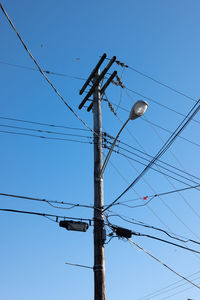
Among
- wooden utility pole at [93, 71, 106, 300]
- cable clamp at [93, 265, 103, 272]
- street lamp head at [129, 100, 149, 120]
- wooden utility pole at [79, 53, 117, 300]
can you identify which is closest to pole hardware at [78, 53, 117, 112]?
wooden utility pole at [79, 53, 117, 300]

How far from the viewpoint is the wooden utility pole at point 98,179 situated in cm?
748

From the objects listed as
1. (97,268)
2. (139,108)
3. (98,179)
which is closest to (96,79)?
(139,108)

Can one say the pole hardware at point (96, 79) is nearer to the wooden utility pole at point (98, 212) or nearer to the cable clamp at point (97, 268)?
the wooden utility pole at point (98, 212)

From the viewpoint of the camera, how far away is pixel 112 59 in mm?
10859

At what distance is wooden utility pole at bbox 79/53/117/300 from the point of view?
294 inches

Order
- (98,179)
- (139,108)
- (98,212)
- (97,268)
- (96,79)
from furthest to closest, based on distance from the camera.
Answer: (96,79) < (98,179) < (98,212) < (139,108) < (97,268)

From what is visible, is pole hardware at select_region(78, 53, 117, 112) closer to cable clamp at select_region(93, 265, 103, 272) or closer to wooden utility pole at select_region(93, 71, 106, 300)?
wooden utility pole at select_region(93, 71, 106, 300)

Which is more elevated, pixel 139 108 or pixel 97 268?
pixel 139 108

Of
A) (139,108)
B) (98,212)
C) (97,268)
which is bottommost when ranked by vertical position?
(97,268)

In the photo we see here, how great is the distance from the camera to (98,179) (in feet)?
29.4

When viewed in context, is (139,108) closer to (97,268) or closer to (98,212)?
(98,212)

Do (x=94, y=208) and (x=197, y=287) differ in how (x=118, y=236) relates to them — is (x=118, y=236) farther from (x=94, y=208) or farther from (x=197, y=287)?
(x=197, y=287)

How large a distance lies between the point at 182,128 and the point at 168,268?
13.6 feet

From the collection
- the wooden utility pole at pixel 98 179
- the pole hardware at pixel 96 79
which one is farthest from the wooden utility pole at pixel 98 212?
the pole hardware at pixel 96 79
